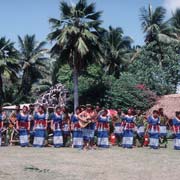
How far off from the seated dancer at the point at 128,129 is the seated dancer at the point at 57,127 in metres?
2.59

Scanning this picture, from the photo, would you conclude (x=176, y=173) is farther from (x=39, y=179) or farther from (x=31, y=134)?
(x=31, y=134)

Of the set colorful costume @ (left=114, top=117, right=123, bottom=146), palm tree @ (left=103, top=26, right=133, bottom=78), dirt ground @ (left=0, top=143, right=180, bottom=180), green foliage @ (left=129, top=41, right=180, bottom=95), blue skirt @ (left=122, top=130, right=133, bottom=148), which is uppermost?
palm tree @ (left=103, top=26, right=133, bottom=78)

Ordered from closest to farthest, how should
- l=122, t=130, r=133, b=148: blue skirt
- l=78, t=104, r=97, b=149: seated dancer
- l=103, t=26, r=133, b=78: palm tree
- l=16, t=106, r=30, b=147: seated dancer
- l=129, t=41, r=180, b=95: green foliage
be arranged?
l=78, t=104, r=97, b=149: seated dancer < l=16, t=106, r=30, b=147: seated dancer < l=122, t=130, r=133, b=148: blue skirt < l=129, t=41, r=180, b=95: green foliage < l=103, t=26, r=133, b=78: palm tree

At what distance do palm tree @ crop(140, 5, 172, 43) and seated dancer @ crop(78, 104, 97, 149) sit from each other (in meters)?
27.2

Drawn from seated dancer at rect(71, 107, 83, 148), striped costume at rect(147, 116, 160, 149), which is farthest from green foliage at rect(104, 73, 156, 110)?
seated dancer at rect(71, 107, 83, 148)

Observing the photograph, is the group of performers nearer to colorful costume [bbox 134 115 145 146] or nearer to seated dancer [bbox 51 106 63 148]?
seated dancer [bbox 51 106 63 148]

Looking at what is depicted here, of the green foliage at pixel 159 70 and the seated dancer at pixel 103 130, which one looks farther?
the green foliage at pixel 159 70

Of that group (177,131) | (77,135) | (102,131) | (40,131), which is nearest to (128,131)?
(102,131)

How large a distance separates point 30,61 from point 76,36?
52.1ft

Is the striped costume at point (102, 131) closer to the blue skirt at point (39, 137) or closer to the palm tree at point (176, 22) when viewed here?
the blue skirt at point (39, 137)

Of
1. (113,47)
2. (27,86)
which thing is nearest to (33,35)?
(27,86)

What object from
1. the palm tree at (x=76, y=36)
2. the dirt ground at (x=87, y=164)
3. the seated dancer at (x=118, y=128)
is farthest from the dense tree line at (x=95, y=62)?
the dirt ground at (x=87, y=164)

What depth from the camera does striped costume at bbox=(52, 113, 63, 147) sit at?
1953 cm

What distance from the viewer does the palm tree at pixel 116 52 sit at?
150ft
